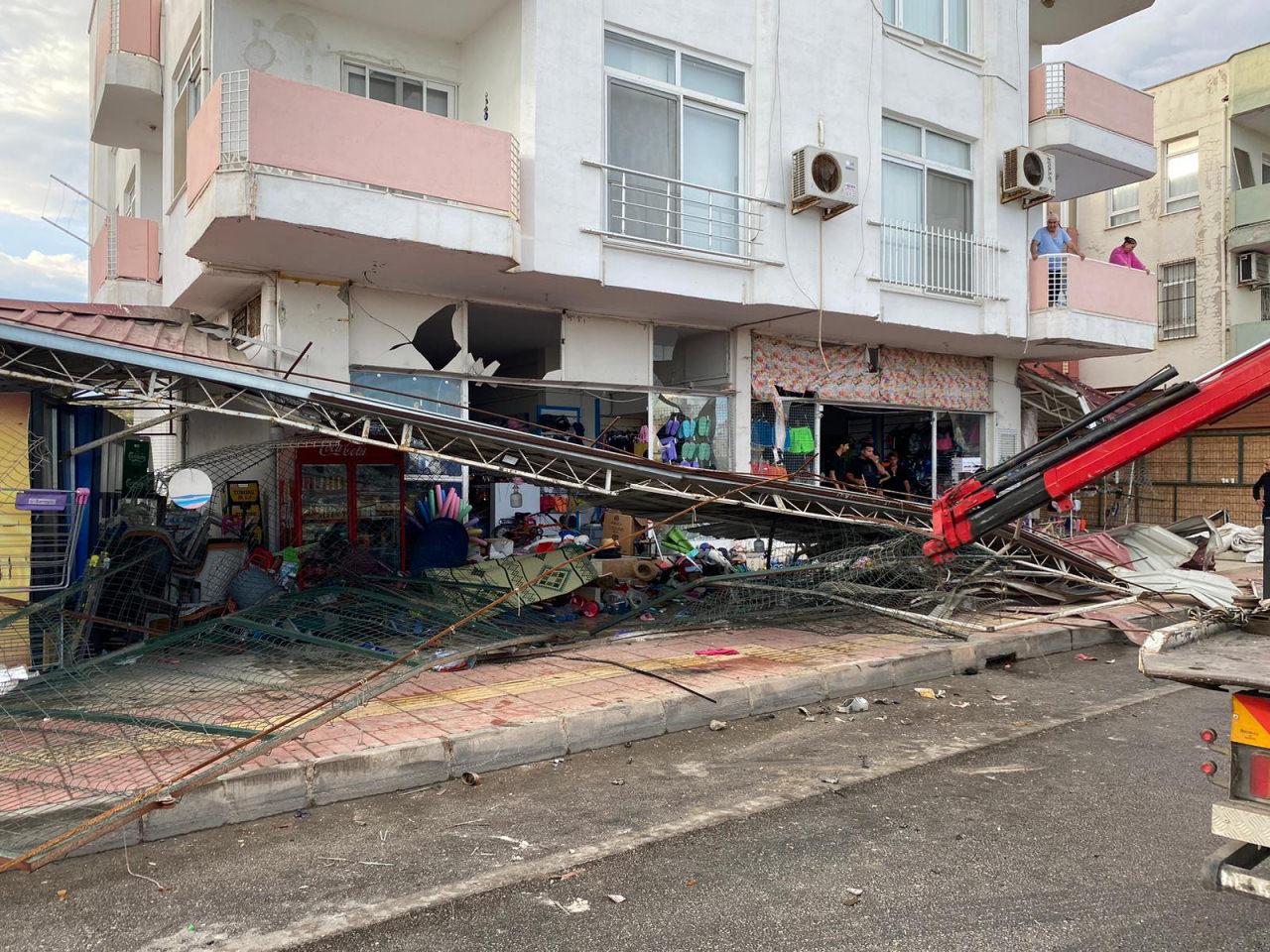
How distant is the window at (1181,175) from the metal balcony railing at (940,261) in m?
13.2

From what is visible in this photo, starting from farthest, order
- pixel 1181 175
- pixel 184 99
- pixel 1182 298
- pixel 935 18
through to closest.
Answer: pixel 1181 175 → pixel 1182 298 → pixel 935 18 → pixel 184 99

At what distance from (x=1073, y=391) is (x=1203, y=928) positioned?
50.1 ft

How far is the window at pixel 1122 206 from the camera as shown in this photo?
82.0 feet

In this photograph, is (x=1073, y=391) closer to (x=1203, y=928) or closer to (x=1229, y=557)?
(x=1229, y=557)

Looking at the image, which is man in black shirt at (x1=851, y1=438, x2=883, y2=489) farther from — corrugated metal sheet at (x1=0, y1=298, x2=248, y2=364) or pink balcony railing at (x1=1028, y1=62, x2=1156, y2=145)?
corrugated metal sheet at (x1=0, y1=298, x2=248, y2=364)

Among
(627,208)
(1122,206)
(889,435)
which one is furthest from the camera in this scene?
(1122,206)

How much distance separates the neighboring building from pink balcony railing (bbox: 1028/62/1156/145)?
746 centimetres

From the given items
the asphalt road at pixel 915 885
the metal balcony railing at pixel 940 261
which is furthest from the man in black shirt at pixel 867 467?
the asphalt road at pixel 915 885

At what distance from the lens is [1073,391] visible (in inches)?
667

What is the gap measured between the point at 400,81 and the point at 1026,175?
10239mm

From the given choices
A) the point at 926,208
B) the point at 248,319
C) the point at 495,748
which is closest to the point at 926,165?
Answer: the point at 926,208

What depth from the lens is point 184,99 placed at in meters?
12.1

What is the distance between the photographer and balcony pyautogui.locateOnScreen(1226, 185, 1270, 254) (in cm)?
2264

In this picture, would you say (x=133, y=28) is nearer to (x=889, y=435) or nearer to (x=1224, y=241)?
(x=889, y=435)
